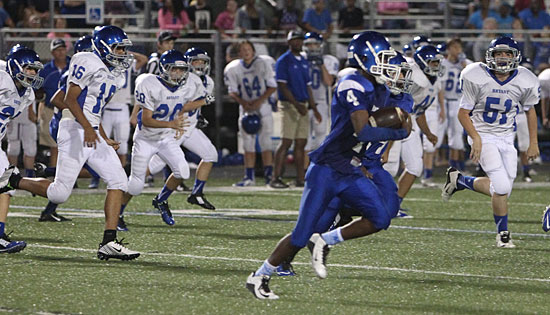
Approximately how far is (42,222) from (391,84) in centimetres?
427

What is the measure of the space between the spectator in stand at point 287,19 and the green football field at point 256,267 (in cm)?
536

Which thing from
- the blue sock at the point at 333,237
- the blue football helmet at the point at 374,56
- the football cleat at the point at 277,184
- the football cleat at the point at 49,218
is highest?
the blue football helmet at the point at 374,56

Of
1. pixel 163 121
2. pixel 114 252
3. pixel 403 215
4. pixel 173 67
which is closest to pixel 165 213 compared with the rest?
pixel 163 121

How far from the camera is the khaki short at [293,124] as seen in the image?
41.4ft

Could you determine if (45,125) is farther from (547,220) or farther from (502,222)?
(547,220)

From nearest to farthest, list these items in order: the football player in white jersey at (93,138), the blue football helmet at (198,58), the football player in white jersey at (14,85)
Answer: the football player in white jersey at (93,138), the football player in white jersey at (14,85), the blue football helmet at (198,58)

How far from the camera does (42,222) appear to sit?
29.2 feet

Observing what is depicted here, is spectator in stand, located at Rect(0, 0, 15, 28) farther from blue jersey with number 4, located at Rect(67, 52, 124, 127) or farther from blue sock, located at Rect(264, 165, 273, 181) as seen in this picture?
blue jersey with number 4, located at Rect(67, 52, 124, 127)

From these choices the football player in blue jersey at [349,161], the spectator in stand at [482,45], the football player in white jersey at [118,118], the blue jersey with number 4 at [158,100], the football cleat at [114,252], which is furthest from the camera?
the spectator in stand at [482,45]

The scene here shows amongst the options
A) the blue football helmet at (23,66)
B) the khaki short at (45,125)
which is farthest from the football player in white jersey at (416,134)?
the khaki short at (45,125)

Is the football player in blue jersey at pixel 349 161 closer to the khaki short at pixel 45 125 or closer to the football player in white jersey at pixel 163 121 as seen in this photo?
the football player in white jersey at pixel 163 121

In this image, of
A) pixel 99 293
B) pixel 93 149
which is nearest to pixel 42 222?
pixel 93 149

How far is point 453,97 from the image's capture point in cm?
1366

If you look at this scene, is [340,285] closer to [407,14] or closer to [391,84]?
[391,84]
